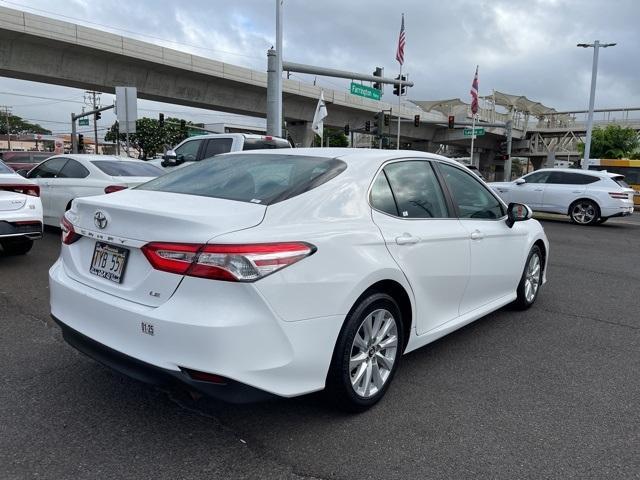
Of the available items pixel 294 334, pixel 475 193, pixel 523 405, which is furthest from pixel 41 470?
pixel 475 193

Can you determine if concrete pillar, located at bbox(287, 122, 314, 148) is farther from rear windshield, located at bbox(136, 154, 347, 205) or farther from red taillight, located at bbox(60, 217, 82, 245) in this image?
red taillight, located at bbox(60, 217, 82, 245)

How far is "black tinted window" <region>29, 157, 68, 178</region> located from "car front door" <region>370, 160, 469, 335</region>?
786 centimetres

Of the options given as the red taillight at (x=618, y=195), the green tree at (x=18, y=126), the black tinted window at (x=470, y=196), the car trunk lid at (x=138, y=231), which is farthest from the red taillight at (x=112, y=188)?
the green tree at (x=18, y=126)

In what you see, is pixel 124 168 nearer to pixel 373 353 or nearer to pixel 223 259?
pixel 373 353

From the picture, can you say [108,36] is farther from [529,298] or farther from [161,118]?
[529,298]

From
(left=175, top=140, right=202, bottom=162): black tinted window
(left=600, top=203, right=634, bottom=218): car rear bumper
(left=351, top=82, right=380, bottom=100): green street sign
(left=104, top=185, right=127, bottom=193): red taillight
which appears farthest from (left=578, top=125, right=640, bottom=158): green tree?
(left=104, top=185, right=127, bottom=193): red taillight

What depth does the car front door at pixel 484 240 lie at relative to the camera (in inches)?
159

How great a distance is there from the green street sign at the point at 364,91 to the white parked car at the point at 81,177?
45.3 ft

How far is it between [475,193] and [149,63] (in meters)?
25.7

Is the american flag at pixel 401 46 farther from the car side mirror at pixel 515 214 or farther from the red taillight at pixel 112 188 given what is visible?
the car side mirror at pixel 515 214

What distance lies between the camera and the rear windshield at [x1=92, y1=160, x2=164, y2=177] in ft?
29.3

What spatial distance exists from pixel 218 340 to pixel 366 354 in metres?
1.02

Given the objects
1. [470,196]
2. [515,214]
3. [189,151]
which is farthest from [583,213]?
[470,196]

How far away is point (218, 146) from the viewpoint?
38.7ft
